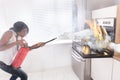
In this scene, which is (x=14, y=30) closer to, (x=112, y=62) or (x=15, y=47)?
(x=15, y=47)

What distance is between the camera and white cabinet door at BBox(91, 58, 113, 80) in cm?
Result: 170

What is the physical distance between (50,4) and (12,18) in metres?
0.71

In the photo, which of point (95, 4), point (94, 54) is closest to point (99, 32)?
point (94, 54)

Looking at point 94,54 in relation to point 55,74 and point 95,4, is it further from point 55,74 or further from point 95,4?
point 95,4

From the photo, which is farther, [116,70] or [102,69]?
[102,69]

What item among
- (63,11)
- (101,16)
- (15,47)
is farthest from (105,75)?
(63,11)

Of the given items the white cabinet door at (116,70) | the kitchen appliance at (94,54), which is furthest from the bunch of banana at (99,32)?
the white cabinet door at (116,70)

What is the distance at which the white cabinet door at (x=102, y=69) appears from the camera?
170 centimetres

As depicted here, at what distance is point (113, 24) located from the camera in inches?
65.1

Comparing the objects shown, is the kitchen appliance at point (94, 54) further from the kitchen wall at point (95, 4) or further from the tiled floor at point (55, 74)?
the kitchen wall at point (95, 4)

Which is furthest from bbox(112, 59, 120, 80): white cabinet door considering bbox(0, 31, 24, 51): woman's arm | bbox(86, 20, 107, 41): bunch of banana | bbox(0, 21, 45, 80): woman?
bbox(0, 31, 24, 51): woman's arm

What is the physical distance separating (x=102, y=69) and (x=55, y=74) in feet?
3.31

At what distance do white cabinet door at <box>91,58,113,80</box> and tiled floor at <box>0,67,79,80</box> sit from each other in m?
0.44

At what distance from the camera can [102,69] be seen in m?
1.85
